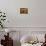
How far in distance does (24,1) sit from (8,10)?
48 centimetres

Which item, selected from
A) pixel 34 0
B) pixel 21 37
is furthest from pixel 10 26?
pixel 34 0

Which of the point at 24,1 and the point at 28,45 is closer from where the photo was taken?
the point at 28,45

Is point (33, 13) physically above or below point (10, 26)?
above

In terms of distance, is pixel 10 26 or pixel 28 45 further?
pixel 10 26

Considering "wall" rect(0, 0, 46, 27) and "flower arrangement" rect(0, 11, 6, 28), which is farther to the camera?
"wall" rect(0, 0, 46, 27)

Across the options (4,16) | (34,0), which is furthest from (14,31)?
(34,0)

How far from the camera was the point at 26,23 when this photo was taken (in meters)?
3.76

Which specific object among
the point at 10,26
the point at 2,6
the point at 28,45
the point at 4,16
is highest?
the point at 2,6

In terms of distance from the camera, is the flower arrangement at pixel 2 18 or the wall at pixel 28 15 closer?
the flower arrangement at pixel 2 18

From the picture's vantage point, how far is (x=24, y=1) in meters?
3.73

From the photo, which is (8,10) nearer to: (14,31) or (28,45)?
(14,31)

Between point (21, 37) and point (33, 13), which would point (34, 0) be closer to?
point (33, 13)

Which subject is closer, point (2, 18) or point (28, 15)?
point (2, 18)

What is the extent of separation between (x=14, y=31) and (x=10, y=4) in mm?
714
